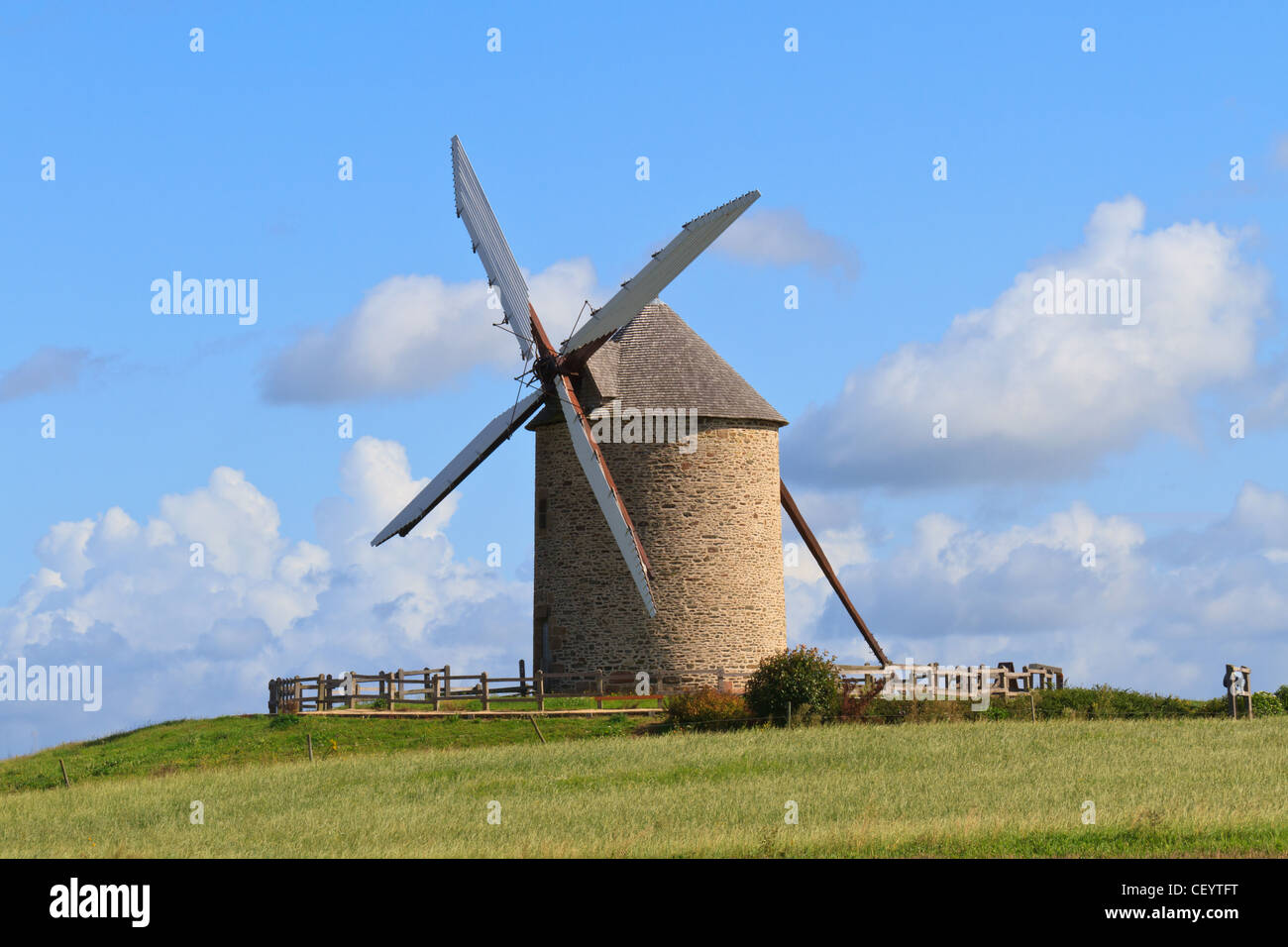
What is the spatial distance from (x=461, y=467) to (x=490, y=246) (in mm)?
6063

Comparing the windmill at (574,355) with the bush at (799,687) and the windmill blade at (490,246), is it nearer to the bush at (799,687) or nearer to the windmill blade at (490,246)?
the windmill blade at (490,246)

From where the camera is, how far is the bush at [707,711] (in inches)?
1238

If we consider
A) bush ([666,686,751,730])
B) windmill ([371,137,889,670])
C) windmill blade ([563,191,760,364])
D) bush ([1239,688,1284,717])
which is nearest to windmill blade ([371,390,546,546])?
windmill ([371,137,889,670])

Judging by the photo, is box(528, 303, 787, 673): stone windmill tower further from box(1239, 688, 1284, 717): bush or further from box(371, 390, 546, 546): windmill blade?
box(1239, 688, 1284, 717): bush

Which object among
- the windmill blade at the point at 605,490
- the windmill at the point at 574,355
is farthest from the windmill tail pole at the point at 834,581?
the windmill blade at the point at 605,490

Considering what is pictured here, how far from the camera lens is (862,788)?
20.9 meters

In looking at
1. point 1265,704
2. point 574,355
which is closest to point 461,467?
point 574,355

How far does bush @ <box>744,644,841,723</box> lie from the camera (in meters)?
31.9

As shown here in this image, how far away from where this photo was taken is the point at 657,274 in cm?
3375

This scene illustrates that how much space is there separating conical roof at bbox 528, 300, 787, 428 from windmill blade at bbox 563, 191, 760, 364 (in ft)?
3.90

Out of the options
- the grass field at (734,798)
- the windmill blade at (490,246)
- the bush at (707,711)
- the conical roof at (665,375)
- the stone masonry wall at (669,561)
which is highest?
the windmill blade at (490,246)

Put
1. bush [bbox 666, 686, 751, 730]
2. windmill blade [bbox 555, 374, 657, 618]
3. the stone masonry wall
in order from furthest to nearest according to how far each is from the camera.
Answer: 1. the stone masonry wall
2. windmill blade [bbox 555, 374, 657, 618]
3. bush [bbox 666, 686, 751, 730]

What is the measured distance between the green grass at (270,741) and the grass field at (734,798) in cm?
95

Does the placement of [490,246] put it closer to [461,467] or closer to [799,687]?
[461,467]
